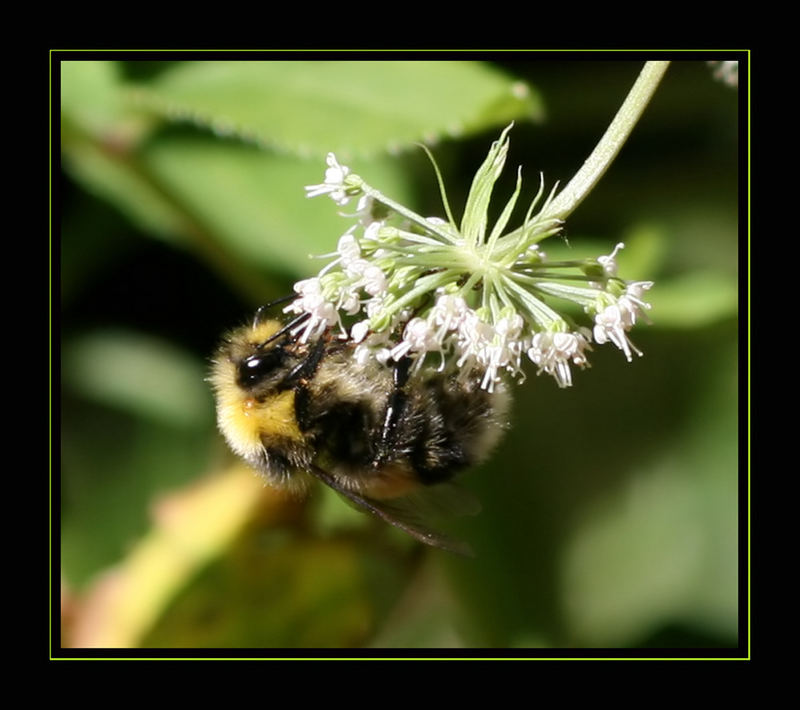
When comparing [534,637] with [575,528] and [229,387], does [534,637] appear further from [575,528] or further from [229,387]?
[229,387]

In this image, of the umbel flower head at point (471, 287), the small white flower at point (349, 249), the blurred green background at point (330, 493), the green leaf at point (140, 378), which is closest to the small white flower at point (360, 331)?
the umbel flower head at point (471, 287)

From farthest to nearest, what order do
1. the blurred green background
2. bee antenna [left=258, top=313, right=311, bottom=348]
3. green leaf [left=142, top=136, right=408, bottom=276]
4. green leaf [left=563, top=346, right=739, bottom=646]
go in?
green leaf [left=563, top=346, right=739, bottom=646], green leaf [left=142, top=136, right=408, bottom=276], the blurred green background, bee antenna [left=258, top=313, right=311, bottom=348]

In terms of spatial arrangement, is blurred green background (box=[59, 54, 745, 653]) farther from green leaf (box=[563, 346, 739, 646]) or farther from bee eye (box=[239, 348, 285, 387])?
bee eye (box=[239, 348, 285, 387])

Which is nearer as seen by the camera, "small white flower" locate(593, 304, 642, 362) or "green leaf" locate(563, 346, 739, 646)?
"small white flower" locate(593, 304, 642, 362)

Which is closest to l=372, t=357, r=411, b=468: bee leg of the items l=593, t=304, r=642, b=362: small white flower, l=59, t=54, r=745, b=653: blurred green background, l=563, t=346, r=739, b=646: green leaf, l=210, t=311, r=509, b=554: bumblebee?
l=210, t=311, r=509, b=554: bumblebee

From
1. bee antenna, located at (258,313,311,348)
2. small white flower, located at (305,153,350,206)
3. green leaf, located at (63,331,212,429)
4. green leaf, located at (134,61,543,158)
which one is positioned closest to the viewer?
small white flower, located at (305,153,350,206)

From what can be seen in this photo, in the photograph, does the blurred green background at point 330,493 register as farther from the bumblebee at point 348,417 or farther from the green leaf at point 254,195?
the bumblebee at point 348,417

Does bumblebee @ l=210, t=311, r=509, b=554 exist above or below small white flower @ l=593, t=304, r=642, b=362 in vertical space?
below
